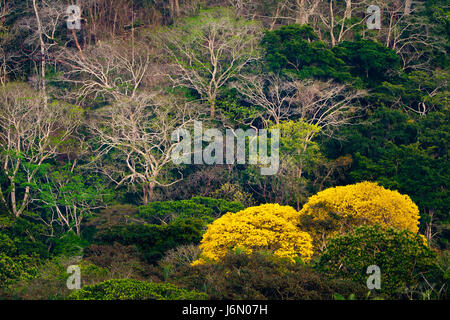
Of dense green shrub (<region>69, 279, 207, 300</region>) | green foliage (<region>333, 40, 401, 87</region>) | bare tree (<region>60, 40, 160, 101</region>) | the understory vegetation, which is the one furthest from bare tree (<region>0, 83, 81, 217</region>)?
dense green shrub (<region>69, 279, 207, 300</region>)

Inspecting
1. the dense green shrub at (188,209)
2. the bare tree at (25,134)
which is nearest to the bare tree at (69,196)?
the bare tree at (25,134)

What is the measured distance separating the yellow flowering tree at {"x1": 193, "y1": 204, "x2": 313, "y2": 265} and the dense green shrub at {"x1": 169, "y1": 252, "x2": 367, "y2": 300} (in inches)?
77.1

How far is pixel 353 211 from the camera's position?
20453 mm

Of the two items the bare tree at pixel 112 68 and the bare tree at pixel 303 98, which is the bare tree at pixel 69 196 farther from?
the bare tree at pixel 303 98

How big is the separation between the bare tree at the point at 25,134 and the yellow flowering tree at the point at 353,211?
14298mm

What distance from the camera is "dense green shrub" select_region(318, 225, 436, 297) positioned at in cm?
1491

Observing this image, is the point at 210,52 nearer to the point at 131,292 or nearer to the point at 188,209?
the point at 188,209

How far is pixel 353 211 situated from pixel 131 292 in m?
8.66

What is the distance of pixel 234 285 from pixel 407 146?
49.3 feet

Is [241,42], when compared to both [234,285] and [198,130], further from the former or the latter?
[234,285]

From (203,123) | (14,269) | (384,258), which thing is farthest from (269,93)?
(384,258)

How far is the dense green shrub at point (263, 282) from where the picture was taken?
46.7ft

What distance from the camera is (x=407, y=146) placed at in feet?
89.4
